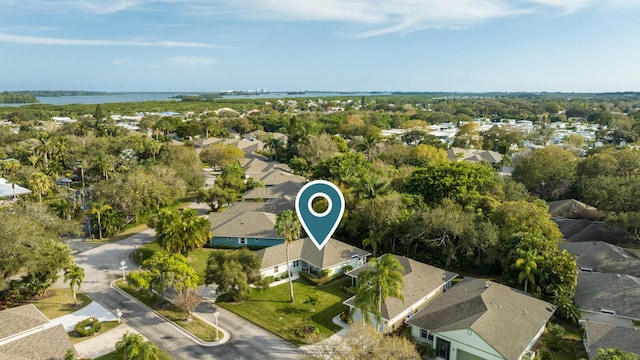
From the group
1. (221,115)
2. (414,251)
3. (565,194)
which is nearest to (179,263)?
(414,251)

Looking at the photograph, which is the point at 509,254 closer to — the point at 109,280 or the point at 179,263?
the point at 179,263

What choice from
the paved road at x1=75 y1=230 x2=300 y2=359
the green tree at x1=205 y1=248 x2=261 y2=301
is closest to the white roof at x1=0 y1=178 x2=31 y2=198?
the paved road at x1=75 y1=230 x2=300 y2=359

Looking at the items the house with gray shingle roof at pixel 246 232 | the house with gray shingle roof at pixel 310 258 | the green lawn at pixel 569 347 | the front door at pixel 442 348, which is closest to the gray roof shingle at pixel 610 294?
the green lawn at pixel 569 347

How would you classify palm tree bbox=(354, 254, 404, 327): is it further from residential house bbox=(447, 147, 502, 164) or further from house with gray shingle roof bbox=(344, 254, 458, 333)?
residential house bbox=(447, 147, 502, 164)

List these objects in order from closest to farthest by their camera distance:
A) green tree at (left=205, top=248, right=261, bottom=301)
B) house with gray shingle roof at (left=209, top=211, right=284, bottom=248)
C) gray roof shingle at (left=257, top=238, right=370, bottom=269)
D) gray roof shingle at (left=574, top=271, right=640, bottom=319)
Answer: gray roof shingle at (left=574, top=271, right=640, bottom=319) → green tree at (left=205, top=248, right=261, bottom=301) → gray roof shingle at (left=257, top=238, right=370, bottom=269) → house with gray shingle roof at (left=209, top=211, right=284, bottom=248)

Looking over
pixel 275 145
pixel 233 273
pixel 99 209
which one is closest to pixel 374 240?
pixel 233 273

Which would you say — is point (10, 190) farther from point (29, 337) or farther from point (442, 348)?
point (442, 348)

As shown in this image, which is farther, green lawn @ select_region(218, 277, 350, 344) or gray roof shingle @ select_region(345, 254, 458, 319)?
green lawn @ select_region(218, 277, 350, 344)
